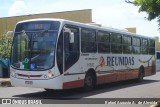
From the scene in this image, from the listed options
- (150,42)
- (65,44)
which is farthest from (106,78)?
(150,42)

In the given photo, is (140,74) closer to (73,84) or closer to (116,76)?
(116,76)

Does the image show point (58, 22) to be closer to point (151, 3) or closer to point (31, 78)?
point (31, 78)

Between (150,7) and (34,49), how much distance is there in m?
6.23

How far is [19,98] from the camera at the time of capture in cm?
1395

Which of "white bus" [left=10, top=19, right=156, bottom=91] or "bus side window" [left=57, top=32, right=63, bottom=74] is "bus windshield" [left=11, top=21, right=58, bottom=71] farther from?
"bus side window" [left=57, top=32, right=63, bottom=74]

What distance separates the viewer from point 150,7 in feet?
30.5

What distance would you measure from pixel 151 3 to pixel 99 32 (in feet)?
28.1

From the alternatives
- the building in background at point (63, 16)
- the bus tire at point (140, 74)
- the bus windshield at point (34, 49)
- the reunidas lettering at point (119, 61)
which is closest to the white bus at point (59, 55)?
the bus windshield at point (34, 49)

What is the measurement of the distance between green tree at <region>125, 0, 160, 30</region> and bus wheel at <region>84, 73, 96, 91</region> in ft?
22.5

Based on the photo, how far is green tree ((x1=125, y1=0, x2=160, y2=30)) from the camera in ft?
29.9

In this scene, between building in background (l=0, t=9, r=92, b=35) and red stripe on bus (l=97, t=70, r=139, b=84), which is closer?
red stripe on bus (l=97, t=70, r=139, b=84)

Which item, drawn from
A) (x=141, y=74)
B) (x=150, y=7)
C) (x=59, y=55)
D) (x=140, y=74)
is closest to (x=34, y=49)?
(x=59, y=55)

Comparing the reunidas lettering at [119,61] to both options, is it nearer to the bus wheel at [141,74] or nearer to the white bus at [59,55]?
the white bus at [59,55]

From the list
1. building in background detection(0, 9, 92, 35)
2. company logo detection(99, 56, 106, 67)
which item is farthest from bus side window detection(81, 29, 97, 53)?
building in background detection(0, 9, 92, 35)
